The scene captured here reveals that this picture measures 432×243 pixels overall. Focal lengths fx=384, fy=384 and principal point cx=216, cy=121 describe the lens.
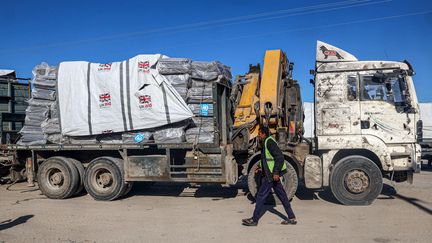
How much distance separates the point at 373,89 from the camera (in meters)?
7.89

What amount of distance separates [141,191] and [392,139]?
625 centimetres

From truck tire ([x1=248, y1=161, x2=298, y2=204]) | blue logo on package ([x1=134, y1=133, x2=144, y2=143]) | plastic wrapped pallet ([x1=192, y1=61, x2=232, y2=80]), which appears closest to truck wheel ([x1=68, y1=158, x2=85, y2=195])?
blue logo on package ([x1=134, y1=133, x2=144, y2=143])

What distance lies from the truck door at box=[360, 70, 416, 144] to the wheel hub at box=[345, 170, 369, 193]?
0.82m

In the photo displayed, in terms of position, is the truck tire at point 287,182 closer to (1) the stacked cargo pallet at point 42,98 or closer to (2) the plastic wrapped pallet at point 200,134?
(2) the plastic wrapped pallet at point 200,134

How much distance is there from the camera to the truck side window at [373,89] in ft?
25.7

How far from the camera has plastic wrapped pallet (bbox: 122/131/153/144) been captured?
8.62 metres

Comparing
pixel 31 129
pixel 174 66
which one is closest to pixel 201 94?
pixel 174 66

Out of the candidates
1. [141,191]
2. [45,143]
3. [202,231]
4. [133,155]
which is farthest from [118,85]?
[202,231]

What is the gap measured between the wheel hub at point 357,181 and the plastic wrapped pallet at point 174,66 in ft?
13.4

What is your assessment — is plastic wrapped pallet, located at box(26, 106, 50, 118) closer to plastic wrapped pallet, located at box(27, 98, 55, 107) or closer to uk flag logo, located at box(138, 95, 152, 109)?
plastic wrapped pallet, located at box(27, 98, 55, 107)

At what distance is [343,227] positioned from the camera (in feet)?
20.1

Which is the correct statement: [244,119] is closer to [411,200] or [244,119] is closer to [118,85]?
[118,85]

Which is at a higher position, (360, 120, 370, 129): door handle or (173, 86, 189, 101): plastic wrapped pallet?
(173, 86, 189, 101): plastic wrapped pallet

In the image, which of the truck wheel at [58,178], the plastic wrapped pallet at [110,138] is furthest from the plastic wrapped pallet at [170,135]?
the truck wheel at [58,178]
